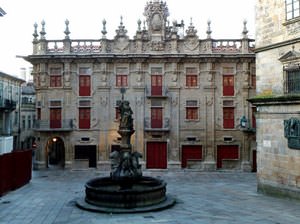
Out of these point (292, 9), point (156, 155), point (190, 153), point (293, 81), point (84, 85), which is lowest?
point (156, 155)

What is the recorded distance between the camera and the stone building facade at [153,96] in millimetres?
28766

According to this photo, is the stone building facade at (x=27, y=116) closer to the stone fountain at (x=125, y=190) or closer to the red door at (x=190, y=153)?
the red door at (x=190, y=153)

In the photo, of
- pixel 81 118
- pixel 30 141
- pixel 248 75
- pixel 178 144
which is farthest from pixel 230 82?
pixel 30 141

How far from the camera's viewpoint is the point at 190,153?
28.9m

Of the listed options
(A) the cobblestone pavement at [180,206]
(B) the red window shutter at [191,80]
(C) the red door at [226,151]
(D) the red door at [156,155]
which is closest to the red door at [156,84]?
(B) the red window shutter at [191,80]

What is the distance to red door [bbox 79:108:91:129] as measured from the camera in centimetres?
2892

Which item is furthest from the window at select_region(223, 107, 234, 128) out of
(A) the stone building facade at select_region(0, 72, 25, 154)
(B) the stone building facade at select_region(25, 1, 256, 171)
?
(A) the stone building facade at select_region(0, 72, 25, 154)

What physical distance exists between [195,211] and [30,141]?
36382 millimetres

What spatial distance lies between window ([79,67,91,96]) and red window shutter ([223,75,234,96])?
463 inches

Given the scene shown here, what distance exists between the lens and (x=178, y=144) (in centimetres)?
2880

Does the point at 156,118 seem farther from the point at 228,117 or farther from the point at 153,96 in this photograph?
the point at 228,117

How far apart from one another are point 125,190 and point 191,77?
56.7 ft

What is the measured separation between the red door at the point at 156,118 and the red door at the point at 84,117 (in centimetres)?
546

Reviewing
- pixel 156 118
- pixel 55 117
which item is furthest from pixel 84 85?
pixel 156 118
